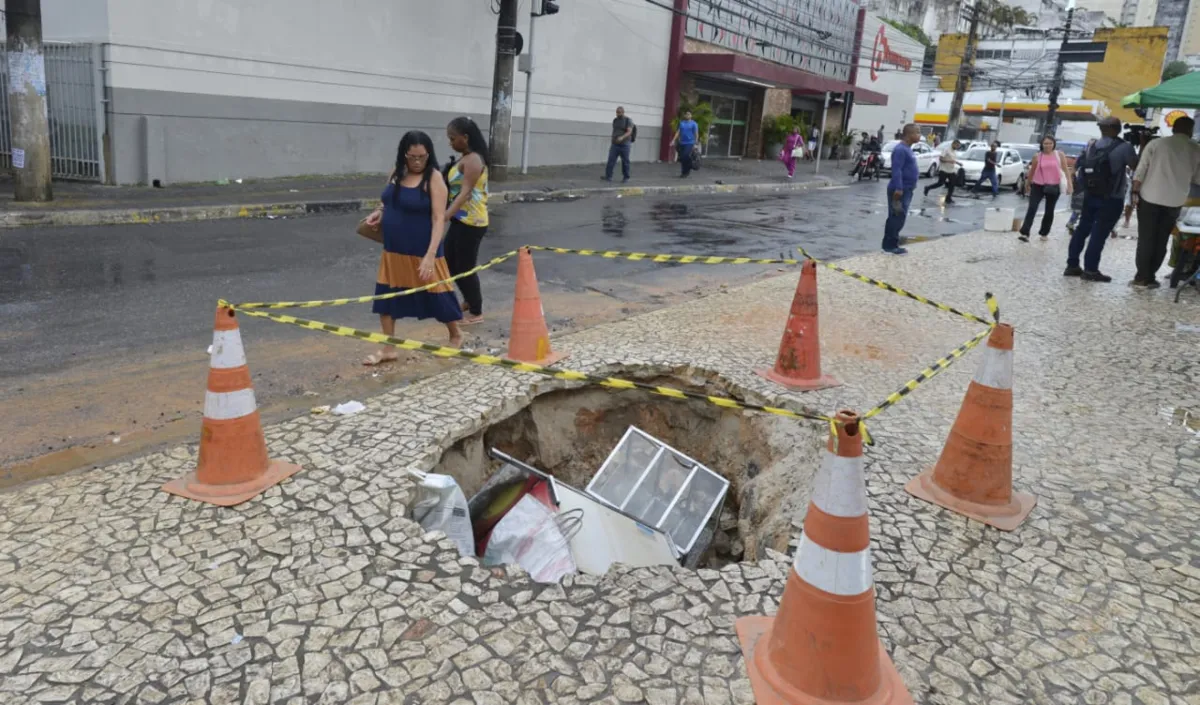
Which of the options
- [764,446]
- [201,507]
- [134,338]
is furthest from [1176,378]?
[134,338]

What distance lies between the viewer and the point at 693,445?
16.8 ft

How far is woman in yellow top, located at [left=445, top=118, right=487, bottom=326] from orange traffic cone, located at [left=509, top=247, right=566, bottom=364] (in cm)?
92

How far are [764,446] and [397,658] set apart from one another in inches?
104

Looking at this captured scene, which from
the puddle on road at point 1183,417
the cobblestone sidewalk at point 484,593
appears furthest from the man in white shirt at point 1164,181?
the cobblestone sidewalk at point 484,593

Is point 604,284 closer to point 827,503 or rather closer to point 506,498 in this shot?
point 506,498

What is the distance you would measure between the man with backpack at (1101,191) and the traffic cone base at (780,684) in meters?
8.80

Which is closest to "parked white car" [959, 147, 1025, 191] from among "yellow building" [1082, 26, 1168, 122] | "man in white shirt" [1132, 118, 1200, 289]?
"man in white shirt" [1132, 118, 1200, 289]

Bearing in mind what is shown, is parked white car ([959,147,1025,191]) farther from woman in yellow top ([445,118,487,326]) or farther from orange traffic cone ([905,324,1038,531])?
orange traffic cone ([905,324,1038,531])

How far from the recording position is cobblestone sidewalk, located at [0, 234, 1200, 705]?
Answer: 7.89 feet

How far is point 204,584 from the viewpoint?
9.12 ft

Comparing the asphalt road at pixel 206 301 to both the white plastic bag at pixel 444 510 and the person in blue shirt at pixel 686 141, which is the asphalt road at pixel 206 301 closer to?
the white plastic bag at pixel 444 510

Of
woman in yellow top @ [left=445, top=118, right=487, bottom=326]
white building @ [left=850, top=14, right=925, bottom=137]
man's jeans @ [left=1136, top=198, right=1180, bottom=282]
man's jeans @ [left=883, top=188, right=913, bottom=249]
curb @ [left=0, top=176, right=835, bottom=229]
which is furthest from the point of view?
white building @ [left=850, top=14, right=925, bottom=137]

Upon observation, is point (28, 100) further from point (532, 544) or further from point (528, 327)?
point (532, 544)

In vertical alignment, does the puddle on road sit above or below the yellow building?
below
